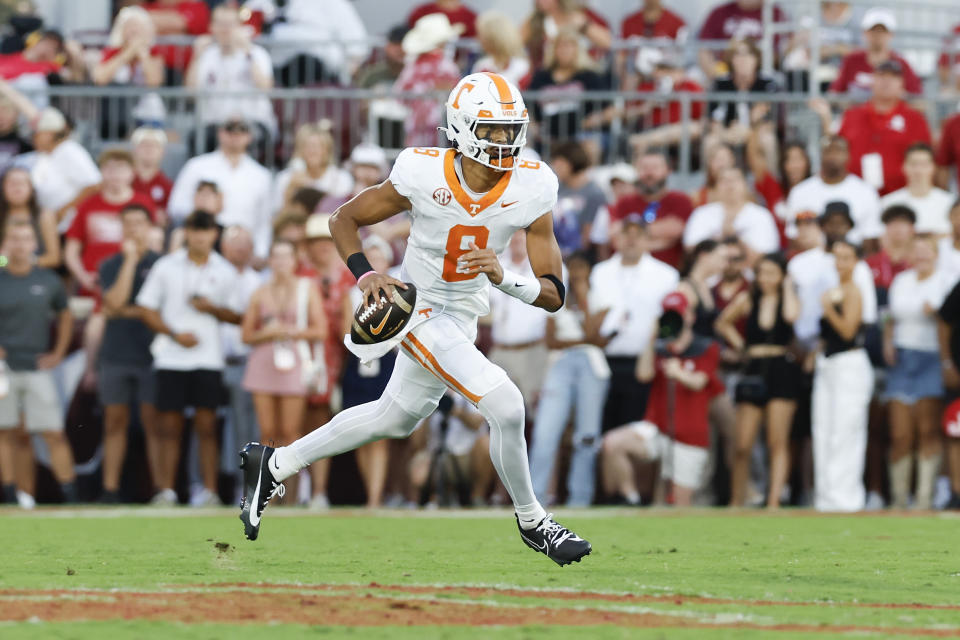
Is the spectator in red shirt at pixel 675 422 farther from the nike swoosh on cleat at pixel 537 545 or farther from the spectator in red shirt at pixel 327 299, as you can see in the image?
the nike swoosh on cleat at pixel 537 545

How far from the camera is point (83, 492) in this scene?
14.8 meters

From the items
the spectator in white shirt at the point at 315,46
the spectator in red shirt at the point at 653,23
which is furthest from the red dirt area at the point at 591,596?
the spectator in red shirt at the point at 653,23

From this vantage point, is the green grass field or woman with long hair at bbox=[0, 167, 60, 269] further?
woman with long hair at bbox=[0, 167, 60, 269]

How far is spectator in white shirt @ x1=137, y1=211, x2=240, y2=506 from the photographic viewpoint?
14.0m

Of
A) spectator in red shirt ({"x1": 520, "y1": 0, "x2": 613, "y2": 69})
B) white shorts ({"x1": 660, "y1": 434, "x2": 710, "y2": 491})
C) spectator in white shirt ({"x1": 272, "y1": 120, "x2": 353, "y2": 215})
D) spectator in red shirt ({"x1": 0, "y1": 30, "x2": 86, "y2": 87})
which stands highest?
spectator in red shirt ({"x1": 520, "y1": 0, "x2": 613, "y2": 69})

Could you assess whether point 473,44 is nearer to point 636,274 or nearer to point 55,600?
point 636,274

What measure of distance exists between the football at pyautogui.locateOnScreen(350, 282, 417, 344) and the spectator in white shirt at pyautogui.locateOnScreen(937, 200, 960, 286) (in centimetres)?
734

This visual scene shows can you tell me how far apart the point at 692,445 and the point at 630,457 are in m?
0.56

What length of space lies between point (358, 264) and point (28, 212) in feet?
24.0

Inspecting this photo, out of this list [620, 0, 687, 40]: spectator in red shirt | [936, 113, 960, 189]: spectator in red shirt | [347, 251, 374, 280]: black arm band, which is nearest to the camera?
[347, 251, 374, 280]: black arm band

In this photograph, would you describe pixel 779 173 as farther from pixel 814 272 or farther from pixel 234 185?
pixel 234 185

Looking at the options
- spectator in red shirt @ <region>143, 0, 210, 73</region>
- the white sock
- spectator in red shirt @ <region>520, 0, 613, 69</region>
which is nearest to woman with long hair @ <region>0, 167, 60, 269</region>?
spectator in red shirt @ <region>143, 0, 210, 73</region>

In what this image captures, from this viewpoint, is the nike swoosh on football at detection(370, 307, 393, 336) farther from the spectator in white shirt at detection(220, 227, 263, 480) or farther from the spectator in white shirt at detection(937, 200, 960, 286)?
the spectator in white shirt at detection(937, 200, 960, 286)

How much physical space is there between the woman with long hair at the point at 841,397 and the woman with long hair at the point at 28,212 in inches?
267
